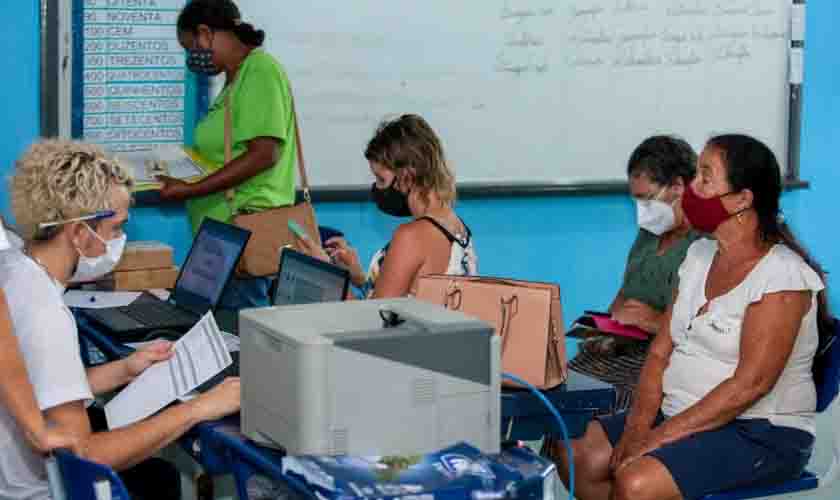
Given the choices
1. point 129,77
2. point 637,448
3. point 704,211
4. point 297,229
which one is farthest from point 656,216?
point 129,77

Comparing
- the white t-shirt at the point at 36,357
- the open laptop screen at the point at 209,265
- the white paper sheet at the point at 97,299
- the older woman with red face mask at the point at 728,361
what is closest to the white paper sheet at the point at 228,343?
the open laptop screen at the point at 209,265

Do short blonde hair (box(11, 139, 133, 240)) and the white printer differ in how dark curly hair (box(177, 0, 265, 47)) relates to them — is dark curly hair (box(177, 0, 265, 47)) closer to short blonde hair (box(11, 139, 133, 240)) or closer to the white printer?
short blonde hair (box(11, 139, 133, 240))

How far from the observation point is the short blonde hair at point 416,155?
3.44m

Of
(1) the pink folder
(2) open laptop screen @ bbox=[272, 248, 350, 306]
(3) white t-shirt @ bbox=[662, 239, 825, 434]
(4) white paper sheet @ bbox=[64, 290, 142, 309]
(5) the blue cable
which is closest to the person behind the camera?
(5) the blue cable

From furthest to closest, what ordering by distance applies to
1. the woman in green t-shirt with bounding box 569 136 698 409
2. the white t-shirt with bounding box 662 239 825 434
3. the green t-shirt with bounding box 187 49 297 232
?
the green t-shirt with bounding box 187 49 297 232 → the woman in green t-shirt with bounding box 569 136 698 409 → the white t-shirt with bounding box 662 239 825 434

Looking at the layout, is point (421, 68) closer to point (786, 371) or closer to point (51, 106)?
point (51, 106)

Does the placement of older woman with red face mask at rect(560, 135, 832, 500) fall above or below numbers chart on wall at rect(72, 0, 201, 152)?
below

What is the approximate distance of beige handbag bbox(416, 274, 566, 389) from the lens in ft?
8.54

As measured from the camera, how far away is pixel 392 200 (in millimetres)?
3506

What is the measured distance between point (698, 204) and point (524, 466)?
1.12 metres

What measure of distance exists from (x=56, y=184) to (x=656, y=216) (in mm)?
1818

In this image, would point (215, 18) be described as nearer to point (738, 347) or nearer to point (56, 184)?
point (56, 184)

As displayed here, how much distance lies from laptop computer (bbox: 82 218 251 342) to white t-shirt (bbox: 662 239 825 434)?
122 cm

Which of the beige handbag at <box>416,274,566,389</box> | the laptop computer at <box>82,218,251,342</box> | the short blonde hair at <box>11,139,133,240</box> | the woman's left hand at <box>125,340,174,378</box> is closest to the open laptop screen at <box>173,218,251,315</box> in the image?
the laptop computer at <box>82,218,251,342</box>
